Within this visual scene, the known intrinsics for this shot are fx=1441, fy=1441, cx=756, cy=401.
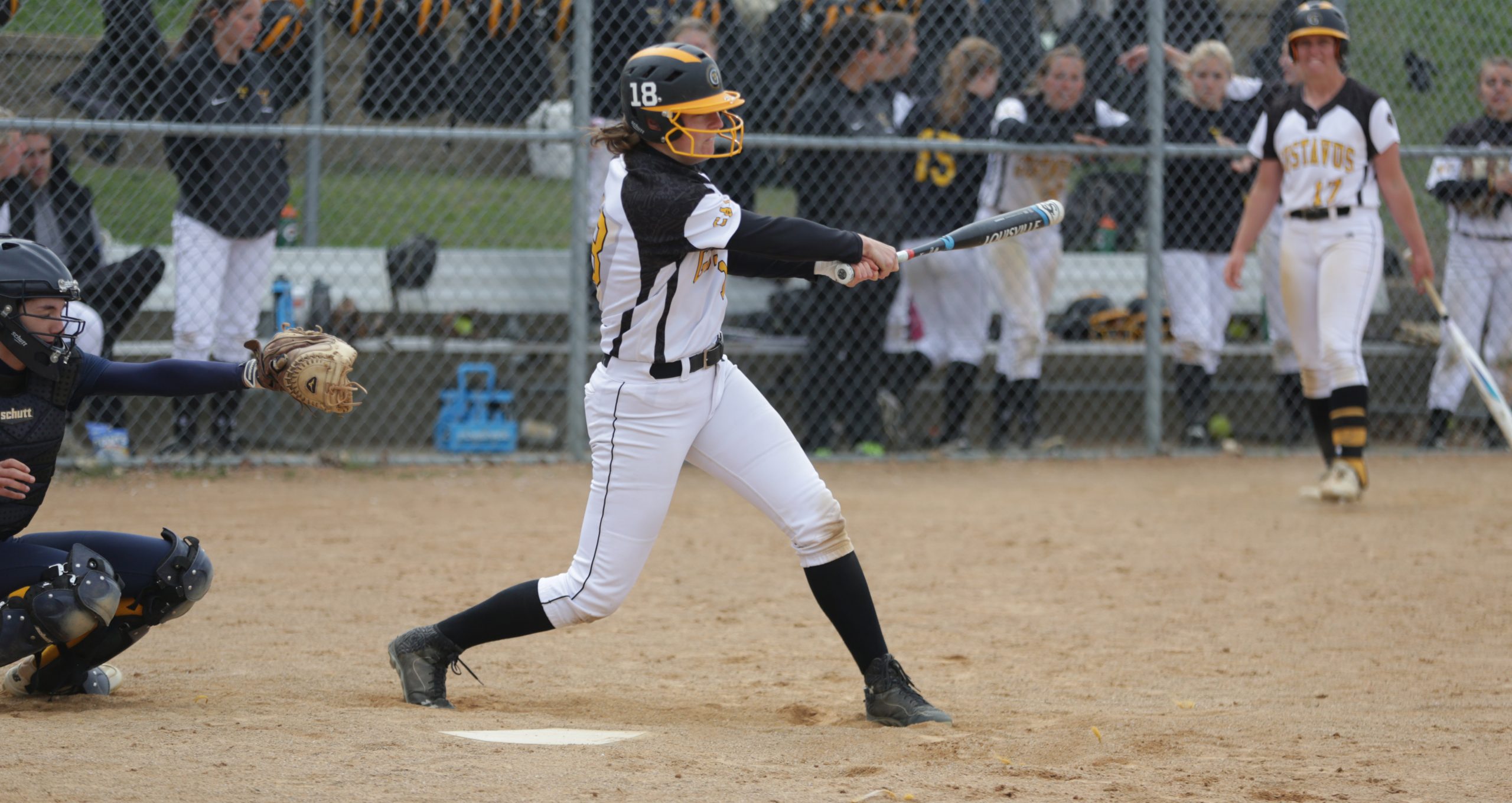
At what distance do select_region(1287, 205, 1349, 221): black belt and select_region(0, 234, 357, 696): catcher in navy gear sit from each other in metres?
5.23

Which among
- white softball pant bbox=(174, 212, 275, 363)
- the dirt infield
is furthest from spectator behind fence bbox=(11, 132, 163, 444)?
the dirt infield

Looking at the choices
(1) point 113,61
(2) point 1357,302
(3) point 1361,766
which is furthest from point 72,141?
(3) point 1361,766

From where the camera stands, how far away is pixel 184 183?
7.31 meters

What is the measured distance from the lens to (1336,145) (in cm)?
684

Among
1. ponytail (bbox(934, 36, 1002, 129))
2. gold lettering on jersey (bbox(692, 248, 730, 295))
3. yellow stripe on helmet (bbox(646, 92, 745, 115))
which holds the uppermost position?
ponytail (bbox(934, 36, 1002, 129))

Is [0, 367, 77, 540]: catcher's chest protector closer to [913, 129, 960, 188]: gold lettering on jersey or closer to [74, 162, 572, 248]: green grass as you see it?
[74, 162, 572, 248]: green grass

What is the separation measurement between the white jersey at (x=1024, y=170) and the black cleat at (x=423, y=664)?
5499mm

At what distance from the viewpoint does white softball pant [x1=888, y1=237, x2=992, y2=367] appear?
870 centimetres

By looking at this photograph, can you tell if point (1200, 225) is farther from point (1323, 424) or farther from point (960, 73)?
point (1323, 424)

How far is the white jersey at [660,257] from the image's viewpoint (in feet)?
11.2

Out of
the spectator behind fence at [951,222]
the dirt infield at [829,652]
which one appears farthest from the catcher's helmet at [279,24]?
the spectator behind fence at [951,222]

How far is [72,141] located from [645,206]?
5665 millimetres

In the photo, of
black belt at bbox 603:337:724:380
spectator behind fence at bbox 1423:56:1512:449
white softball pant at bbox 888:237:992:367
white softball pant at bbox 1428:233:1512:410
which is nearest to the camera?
black belt at bbox 603:337:724:380

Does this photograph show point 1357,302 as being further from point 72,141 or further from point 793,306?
point 72,141
